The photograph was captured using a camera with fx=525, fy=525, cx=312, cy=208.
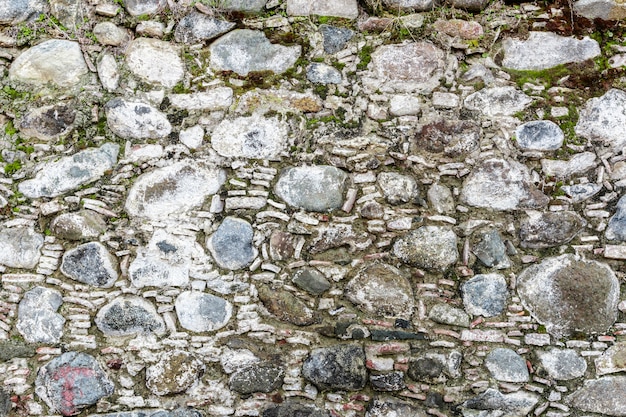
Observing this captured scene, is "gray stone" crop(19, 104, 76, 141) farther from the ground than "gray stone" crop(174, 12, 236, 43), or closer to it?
closer to it

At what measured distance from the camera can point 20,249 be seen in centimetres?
289

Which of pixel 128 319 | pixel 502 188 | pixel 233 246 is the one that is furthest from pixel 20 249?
pixel 502 188

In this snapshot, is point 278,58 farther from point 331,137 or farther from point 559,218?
point 559,218

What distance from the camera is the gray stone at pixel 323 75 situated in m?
2.99

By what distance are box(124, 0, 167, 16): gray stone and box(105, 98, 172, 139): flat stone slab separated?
0.56 m

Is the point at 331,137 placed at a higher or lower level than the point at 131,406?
higher

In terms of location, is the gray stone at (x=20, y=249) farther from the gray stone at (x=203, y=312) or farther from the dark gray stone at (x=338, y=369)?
the dark gray stone at (x=338, y=369)

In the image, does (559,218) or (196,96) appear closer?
(559,218)

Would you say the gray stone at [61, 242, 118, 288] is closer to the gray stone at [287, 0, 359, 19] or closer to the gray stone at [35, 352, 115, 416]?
the gray stone at [35, 352, 115, 416]

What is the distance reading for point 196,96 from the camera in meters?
3.01

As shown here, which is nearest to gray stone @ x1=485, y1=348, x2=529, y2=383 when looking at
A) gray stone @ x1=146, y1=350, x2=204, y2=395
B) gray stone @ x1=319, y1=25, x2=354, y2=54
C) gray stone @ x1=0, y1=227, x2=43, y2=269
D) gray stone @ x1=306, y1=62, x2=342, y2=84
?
gray stone @ x1=146, y1=350, x2=204, y2=395

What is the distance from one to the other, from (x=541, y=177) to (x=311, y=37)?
1.51 metres

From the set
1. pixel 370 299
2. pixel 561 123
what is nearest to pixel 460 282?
pixel 370 299

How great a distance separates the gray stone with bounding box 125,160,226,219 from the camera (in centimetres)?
291
